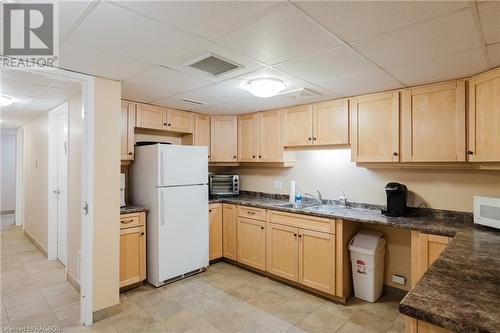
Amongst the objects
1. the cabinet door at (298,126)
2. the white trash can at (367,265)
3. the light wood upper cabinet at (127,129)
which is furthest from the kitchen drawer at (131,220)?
the white trash can at (367,265)

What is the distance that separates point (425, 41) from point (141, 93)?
8.70ft

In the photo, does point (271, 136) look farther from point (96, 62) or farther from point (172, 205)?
point (96, 62)

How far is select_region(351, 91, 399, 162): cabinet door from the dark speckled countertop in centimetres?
92

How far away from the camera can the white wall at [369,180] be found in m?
2.62

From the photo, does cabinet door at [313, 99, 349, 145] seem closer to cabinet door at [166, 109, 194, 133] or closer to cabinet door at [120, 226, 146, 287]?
cabinet door at [166, 109, 194, 133]

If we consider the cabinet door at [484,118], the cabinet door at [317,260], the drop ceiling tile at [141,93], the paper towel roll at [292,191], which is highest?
the drop ceiling tile at [141,93]

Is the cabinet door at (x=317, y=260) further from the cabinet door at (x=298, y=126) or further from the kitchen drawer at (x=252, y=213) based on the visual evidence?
the cabinet door at (x=298, y=126)

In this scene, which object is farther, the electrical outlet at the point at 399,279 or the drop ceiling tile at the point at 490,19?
the electrical outlet at the point at 399,279

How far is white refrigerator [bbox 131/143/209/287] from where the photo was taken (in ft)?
10.5

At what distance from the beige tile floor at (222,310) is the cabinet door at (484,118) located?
5.38ft

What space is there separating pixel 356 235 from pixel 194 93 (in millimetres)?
2365

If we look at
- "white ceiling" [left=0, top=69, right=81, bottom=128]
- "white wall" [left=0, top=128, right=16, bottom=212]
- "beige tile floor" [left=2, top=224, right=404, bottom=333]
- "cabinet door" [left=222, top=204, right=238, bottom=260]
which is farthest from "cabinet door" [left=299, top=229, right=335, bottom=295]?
"white wall" [left=0, top=128, right=16, bottom=212]

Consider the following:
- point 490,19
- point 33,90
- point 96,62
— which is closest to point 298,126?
point 490,19

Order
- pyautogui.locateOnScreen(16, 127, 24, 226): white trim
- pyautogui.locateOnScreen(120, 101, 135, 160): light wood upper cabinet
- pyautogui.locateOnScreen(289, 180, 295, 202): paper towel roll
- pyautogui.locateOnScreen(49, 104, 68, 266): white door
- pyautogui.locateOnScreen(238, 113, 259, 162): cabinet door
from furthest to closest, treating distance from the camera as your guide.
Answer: pyautogui.locateOnScreen(16, 127, 24, 226): white trim → pyautogui.locateOnScreen(238, 113, 259, 162): cabinet door → pyautogui.locateOnScreen(49, 104, 68, 266): white door → pyautogui.locateOnScreen(289, 180, 295, 202): paper towel roll → pyautogui.locateOnScreen(120, 101, 135, 160): light wood upper cabinet
